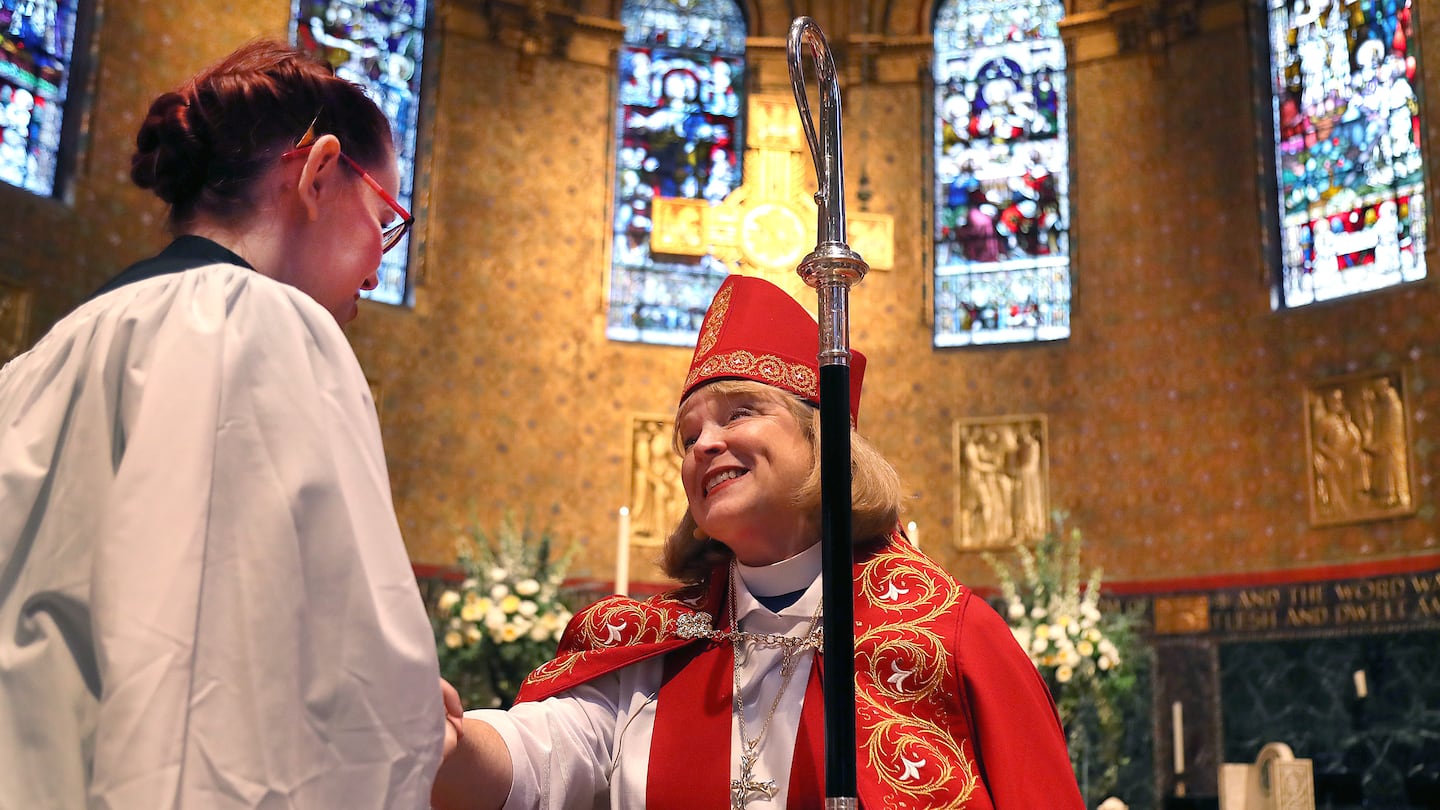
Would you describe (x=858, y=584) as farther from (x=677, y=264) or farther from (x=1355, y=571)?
(x=677, y=264)

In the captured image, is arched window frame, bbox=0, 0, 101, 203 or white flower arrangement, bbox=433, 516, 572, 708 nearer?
white flower arrangement, bbox=433, 516, 572, 708

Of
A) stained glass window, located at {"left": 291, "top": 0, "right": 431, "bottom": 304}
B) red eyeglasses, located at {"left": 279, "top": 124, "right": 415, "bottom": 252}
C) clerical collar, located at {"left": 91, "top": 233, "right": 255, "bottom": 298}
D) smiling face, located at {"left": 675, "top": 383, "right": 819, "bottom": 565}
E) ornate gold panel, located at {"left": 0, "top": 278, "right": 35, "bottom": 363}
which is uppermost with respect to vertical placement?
stained glass window, located at {"left": 291, "top": 0, "right": 431, "bottom": 304}

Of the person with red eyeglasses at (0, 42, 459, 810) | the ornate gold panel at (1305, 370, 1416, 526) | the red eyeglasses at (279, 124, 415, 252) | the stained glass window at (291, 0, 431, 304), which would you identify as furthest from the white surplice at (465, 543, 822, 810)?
the stained glass window at (291, 0, 431, 304)

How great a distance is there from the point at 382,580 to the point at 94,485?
296mm

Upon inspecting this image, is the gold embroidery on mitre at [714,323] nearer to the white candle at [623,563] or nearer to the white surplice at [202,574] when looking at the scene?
the white surplice at [202,574]

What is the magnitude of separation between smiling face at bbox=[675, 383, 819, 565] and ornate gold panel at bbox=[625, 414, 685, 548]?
340 inches

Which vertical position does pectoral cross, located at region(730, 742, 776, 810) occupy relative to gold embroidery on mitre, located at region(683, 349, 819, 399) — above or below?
below

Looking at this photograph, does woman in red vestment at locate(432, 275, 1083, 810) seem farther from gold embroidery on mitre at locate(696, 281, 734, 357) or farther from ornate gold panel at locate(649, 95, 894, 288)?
ornate gold panel at locate(649, 95, 894, 288)

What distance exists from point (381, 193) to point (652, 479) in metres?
9.92

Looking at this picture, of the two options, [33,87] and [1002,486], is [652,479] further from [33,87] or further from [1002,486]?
[33,87]

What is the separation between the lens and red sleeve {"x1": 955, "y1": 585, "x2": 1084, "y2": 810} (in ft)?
7.45

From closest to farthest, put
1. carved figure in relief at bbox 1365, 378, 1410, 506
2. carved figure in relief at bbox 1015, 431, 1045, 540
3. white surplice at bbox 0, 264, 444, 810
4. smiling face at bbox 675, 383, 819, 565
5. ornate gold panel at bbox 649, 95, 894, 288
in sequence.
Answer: white surplice at bbox 0, 264, 444, 810
smiling face at bbox 675, 383, 819, 565
ornate gold panel at bbox 649, 95, 894, 288
carved figure in relief at bbox 1365, 378, 1410, 506
carved figure in relief at bbox 1015, 431, 1045, 540

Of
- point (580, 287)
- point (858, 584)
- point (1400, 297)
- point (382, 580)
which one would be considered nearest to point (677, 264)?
point (580, 287)

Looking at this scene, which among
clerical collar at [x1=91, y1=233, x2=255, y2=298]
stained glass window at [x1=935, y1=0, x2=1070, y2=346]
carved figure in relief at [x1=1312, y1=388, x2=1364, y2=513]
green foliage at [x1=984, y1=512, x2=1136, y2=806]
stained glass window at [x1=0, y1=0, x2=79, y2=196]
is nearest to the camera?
clerical collar at [x1=91, y1=233, x2=255, y2=298]
